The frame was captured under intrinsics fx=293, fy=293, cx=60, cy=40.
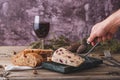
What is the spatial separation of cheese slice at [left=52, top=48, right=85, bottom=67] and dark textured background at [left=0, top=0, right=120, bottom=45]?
1.13m

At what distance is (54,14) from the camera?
2.68 metres

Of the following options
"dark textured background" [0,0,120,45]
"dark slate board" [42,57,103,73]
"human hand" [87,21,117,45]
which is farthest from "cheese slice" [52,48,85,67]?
"dark textured background" [0,0,120,45]

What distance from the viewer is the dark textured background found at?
8.73 feet

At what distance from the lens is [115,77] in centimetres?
136

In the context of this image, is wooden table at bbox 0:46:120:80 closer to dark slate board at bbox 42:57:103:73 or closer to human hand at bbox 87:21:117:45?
dark slate board at bbox 42:57:103:73

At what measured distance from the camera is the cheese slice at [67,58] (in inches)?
57.1

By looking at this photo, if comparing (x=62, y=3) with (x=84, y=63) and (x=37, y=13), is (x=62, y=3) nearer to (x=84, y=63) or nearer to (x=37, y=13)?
(x=37, y=13)

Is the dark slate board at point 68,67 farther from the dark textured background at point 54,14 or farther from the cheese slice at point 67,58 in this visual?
the dark textured background at point 54,14

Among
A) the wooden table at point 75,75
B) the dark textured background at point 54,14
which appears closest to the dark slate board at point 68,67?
the wooden table at point 75,75

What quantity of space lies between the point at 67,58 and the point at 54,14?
126cm

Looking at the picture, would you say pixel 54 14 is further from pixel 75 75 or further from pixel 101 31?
pixel 75 75

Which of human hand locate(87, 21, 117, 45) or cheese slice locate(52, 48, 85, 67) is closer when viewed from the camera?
cheese slice locate(52, 48, 85, 67)

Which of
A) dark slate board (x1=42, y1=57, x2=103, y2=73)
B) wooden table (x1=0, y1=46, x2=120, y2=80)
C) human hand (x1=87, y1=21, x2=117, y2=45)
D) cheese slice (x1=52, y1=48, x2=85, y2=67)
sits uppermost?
human hand (x1=87, y1=21, x2=117, y2=45)

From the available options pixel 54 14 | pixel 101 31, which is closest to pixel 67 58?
pixel 101 31
